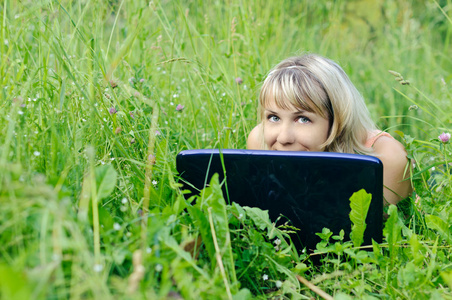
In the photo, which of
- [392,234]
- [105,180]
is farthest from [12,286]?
[392,234]

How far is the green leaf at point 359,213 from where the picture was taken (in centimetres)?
149

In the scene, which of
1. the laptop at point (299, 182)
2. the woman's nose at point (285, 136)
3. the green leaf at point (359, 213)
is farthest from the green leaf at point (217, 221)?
the woman's nose at point (285, 136)

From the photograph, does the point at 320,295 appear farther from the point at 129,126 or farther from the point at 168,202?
the point at 129,126

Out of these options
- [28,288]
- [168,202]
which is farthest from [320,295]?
[28,288]

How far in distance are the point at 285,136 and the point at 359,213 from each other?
62cm

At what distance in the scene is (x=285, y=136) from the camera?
6.75 feet

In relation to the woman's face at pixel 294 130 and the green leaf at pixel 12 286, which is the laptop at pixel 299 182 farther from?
the green leaf at pixel 12 286

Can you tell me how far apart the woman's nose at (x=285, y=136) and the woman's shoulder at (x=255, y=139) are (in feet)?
0.72

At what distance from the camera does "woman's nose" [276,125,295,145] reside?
6.76 feet

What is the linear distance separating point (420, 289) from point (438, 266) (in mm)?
140

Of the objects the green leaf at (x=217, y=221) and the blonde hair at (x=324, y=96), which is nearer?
the green leaf at (x=217, y=221)

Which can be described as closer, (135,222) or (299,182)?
(135,222)

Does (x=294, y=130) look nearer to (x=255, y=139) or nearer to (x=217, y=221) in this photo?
(x=255, y=139)

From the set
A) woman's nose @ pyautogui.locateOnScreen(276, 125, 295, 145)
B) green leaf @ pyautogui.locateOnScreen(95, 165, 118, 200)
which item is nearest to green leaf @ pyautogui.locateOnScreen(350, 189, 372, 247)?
woman's nose @ pyautogui.locateOnScreen(276, 125, 295, 145)
